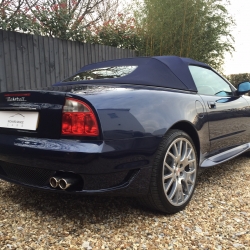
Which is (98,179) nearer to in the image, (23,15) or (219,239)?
(219,239)

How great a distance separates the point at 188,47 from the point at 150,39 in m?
0.98

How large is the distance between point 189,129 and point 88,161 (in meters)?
1.02

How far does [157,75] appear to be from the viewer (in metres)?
2.39

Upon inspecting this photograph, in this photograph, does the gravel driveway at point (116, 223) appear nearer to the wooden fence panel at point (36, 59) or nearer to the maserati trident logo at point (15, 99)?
the maserati trident logo at point (15, 99)

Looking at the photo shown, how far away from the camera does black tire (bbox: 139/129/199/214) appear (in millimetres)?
1878

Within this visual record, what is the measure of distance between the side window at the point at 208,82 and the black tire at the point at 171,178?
2.33 feet

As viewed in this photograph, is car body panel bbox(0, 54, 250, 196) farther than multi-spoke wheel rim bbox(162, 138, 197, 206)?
No

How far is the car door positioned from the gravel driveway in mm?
546

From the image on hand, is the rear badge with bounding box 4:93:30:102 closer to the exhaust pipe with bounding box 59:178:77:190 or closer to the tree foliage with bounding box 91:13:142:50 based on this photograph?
the exhaust pipe with bounding box 59:178:77:190

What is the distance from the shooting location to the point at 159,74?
94.7 inches

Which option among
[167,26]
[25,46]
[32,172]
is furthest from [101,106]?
[167,26]

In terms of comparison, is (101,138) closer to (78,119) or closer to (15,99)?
(78,119)

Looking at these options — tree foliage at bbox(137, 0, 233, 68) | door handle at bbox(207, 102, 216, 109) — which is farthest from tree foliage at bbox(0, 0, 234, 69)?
door handle at bbox(207, 102, 216, 109)

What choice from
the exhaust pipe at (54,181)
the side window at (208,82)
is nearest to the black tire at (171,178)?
the exhaust pipe at (54,181)
